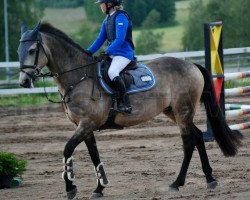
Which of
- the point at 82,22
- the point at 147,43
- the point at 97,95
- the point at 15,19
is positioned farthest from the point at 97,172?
the point at 82,22

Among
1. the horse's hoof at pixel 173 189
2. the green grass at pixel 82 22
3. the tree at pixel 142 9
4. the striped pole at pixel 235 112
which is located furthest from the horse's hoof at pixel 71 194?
the tree at pixel 142 9

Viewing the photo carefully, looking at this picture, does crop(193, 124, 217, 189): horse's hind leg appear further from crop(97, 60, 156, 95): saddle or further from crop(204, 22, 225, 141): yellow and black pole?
crop(204, 22, 225, 141): yellow and black pole

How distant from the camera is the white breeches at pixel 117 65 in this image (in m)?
11.6

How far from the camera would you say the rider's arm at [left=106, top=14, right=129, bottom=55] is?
11.5m

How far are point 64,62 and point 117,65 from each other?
2.23 feet

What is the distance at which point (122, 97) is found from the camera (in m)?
11.6

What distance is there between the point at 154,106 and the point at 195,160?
8.86ft

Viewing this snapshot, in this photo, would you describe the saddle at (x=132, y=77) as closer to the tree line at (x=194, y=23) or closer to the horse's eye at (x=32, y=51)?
the horse's eye at (x=32, y=51)

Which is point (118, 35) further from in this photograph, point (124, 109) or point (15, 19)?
point (15, 19)

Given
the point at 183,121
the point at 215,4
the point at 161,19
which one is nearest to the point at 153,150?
the point at 183,121

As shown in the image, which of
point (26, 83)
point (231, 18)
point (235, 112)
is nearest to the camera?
point (26, 83)

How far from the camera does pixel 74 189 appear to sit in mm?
11078

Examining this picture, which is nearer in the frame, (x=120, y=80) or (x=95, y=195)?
(x=95, y=195)

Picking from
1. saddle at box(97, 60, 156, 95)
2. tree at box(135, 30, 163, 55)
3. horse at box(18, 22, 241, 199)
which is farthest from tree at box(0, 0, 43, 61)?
saddle at box(97, 60, 156, 95)
